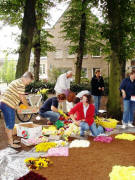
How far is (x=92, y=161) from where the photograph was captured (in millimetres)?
5234

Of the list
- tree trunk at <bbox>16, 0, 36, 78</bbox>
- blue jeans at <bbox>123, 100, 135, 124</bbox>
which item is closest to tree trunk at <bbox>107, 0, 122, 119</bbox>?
blue jeans at <bbox>123, 100, 135, 124</bbox>

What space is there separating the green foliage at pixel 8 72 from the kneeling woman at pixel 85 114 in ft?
177

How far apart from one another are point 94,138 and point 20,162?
2.59 metres

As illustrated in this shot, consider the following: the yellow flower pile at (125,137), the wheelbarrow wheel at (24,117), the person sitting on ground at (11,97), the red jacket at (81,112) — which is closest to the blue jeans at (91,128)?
the red jacket at (81,112)

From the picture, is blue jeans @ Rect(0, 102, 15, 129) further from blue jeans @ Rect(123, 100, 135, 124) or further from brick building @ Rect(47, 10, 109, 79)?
brick building @ Rect(47, 10, 109, 79)

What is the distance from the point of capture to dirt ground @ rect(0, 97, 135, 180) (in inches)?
178

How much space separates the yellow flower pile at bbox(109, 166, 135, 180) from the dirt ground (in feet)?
0.42

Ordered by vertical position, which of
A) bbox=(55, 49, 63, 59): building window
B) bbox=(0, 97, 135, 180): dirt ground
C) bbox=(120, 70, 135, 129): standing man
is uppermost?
bbox=(55, 49, 63, 59): building window

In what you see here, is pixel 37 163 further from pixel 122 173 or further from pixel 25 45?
pixel 25 45

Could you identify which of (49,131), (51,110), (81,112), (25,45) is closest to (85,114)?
(81,112)

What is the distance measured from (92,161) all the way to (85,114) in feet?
7.22

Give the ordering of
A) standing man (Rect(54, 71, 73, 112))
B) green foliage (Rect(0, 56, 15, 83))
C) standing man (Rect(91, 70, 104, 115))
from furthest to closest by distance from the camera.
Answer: green foliage (Rect(0, 56, 15, 83))
standing man (Rect(91, 70, 104, 115))
standing man (Rect(54, 71, 73, 112))

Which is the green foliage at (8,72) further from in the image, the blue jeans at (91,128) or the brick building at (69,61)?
the blue jeans at (91,128)

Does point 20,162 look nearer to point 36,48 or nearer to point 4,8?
point 4,8
